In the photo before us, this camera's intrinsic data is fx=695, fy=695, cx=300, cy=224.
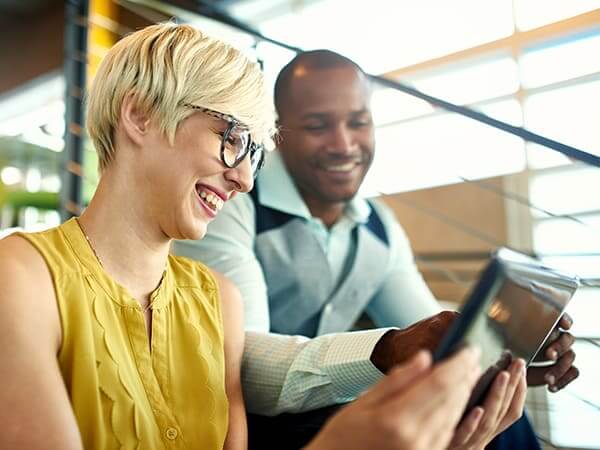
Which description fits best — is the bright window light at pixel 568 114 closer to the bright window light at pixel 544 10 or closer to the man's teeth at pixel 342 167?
the bright window light at pixel 544 10

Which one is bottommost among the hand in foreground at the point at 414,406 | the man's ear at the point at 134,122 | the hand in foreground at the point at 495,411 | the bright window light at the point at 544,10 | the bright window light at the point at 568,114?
the hand in foreground at the point at 495,411

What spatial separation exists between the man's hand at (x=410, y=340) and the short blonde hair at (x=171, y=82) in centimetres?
37

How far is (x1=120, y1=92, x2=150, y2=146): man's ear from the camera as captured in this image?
100 centimetres

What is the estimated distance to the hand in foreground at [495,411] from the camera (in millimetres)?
686

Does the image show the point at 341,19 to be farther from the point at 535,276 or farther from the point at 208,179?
the point at 535,276

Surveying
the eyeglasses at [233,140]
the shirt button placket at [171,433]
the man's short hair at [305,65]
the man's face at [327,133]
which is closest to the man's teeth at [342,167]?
the man's face at [327,133]

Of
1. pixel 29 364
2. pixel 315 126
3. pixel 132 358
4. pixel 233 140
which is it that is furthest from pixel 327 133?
pixel 29 364

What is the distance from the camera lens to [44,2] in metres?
5.84

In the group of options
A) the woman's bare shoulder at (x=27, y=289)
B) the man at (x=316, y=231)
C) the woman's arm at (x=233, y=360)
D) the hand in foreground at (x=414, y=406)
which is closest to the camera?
the hand in foreground at (x=414, y=406)

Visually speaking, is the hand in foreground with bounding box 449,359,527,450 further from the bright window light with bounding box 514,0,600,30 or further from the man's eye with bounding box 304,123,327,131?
the bright window light with bounding box 514,0,600,30

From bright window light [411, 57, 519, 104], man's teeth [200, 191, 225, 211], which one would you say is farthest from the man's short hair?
bright window light [411, 57, 519, 104]

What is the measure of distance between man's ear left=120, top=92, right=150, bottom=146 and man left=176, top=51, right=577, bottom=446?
49cm

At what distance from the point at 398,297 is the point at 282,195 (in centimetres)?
40

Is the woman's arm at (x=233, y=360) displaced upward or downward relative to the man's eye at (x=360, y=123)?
downward
